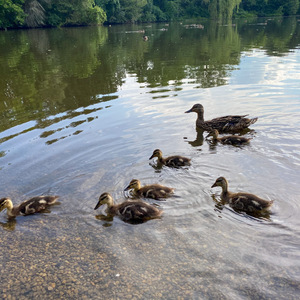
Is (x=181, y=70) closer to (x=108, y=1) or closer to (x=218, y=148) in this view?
(x=218, y=148)

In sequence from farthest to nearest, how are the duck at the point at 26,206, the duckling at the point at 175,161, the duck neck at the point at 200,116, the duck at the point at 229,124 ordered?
the duck neck at the point at 200,116 < the duck at the point at 229,124 < the duckling at the point at 175,161 < the duck at the point at 26,206

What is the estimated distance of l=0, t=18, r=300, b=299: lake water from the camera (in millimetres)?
3822

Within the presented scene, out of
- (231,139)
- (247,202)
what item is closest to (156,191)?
(247,202)

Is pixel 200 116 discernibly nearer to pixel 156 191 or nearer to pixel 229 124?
pixel 229 124

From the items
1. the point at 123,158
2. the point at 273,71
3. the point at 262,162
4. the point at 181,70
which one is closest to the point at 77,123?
the point at 123,158

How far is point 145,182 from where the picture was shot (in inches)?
249

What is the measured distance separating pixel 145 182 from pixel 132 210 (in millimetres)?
1329

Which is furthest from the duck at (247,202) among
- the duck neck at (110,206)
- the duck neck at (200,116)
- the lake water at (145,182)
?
the duck neck at (200,116)

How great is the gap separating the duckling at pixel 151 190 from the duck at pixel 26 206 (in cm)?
152

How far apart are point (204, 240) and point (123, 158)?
10.7 ft

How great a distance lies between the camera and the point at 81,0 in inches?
2147

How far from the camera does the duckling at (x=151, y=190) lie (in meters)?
5.62

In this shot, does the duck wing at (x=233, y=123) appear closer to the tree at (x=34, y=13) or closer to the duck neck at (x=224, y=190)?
the duck neck at (x=224, y=190)

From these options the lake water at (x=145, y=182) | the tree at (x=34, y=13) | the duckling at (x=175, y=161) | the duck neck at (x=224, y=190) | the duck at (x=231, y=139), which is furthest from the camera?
the tree at (x=34, y=13)
